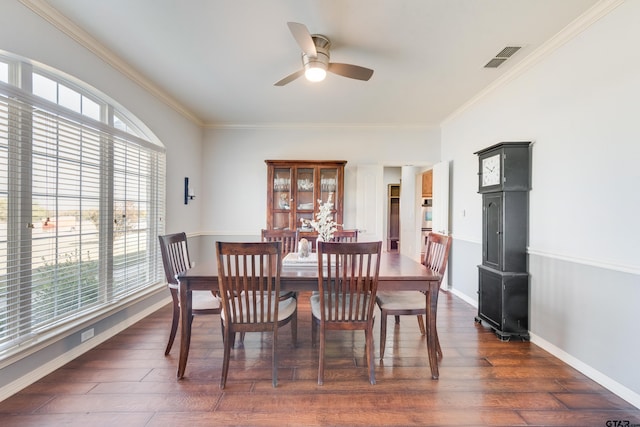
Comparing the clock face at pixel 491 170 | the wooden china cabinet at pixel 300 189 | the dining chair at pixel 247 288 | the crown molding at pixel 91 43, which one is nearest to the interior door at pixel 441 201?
the clock face at pixel 491 170

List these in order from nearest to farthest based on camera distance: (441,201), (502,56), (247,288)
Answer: (247,288), (502,56), (441,201)

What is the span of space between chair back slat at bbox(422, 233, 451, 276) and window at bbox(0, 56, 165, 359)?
9.94 ft

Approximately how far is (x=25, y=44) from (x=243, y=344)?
2.74m

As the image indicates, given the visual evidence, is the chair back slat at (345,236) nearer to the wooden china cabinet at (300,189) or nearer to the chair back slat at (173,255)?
the wooden china cabinet at (300,189)

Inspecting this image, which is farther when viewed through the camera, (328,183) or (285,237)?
(328,183)

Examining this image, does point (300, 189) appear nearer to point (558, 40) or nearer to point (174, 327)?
point (174, 327)

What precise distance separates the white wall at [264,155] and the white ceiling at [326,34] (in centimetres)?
96

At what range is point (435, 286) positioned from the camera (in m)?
2.03

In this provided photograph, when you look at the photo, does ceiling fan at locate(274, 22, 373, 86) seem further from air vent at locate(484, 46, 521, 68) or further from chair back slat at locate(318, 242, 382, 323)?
chair back slat at locate(318, 242, 382, 323)

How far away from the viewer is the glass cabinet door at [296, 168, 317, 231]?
4.30 metres

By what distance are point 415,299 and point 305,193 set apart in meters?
2.46

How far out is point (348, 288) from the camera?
2.03m

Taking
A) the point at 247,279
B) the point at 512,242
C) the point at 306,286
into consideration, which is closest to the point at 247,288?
the point at 247,279

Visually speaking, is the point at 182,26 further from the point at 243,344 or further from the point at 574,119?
the point at 574,119
